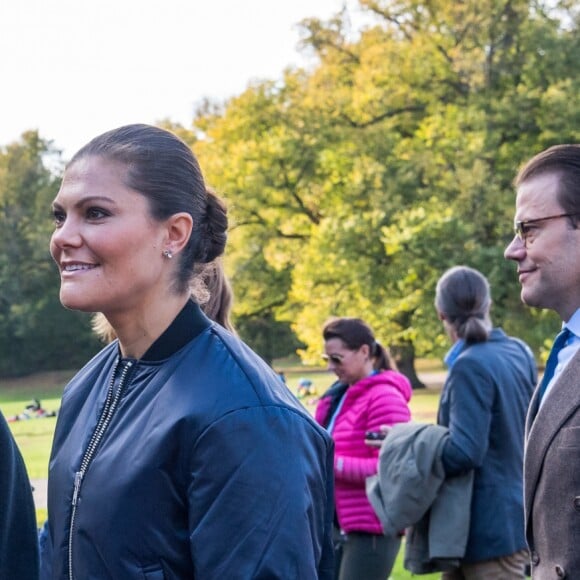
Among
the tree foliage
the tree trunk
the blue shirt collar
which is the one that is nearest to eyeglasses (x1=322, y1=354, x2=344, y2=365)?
the blue shirt collar

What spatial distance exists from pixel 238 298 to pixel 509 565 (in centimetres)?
2680

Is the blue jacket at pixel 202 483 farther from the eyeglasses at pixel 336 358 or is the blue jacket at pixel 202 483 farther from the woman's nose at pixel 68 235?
→ the eyeglasses at pixel 336 358

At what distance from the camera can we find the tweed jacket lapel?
2.63 m

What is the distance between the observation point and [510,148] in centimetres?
2592

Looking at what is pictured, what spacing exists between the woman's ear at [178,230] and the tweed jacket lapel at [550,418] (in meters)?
1.18

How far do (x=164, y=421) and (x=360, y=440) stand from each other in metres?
3.33

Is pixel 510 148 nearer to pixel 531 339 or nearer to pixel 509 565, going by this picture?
pixel 531 339

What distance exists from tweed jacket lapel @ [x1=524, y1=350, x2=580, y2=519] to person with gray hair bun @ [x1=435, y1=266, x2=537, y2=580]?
206 centimetres

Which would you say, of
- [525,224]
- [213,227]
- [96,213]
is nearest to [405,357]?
[525,224]

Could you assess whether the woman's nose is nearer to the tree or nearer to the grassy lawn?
the grassy lawn

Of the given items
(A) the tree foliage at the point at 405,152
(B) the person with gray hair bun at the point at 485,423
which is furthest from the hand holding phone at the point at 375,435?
(A) the tree foliage at the point at 405,152

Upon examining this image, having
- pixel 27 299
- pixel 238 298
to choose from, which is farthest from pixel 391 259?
pixel 27 299

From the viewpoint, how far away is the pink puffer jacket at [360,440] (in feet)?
16.7

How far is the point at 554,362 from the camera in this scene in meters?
2.97
